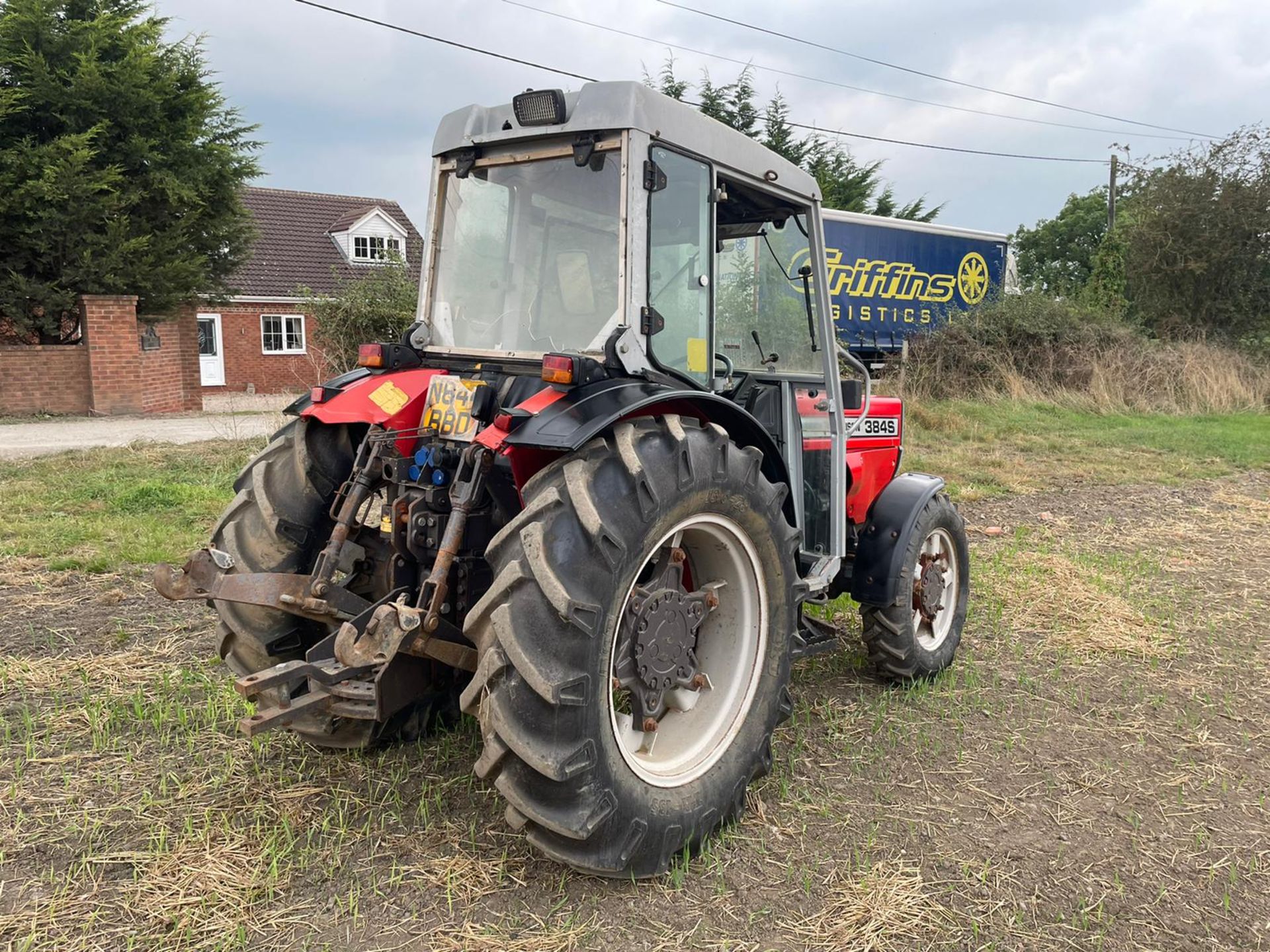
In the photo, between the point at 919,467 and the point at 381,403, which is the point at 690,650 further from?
the point at 919,467

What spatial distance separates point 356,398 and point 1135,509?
26.9 feet

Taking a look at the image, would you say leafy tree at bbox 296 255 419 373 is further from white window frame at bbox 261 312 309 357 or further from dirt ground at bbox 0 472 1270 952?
white window frame at bbox 261 312 309 357

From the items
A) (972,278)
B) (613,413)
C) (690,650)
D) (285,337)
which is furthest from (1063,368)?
(285,337)

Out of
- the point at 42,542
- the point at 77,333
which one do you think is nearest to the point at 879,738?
the point at 42,542

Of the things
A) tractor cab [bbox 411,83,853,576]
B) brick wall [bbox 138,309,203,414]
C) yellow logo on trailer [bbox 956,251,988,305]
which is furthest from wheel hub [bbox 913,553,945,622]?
yellow logo on trailer [bbox 956,251,988,305]

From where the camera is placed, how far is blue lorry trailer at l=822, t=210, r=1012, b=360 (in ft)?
52.6

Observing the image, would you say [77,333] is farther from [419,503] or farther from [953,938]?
[953,938]

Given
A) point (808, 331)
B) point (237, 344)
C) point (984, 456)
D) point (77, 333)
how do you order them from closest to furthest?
point (808, 331) < point (984, 456) < point (77, 333) < point (237, 344)

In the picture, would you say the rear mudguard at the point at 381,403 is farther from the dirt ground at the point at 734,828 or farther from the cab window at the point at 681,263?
the dirt ground at the point at 734,828

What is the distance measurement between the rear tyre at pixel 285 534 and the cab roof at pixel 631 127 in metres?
1.21

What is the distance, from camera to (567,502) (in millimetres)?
2537

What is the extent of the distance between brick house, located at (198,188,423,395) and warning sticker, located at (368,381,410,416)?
830 inches

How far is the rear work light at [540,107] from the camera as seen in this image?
3021 mm

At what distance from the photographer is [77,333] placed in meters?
15.5
